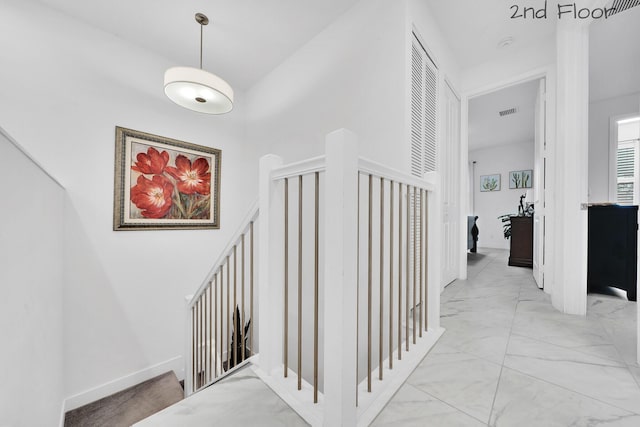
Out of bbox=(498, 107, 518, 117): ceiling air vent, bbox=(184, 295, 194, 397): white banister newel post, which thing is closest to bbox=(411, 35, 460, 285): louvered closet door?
bbox=(498, 107, 518, 117): ceiling air vent

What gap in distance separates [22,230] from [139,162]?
62.9 inches

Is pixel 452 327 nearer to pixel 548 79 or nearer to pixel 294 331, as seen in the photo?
pixel 294 331

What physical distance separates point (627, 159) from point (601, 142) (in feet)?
2.53

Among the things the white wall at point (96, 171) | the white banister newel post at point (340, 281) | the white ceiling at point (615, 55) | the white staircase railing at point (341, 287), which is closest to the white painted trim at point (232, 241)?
the white staircase railing at point (341, 287)

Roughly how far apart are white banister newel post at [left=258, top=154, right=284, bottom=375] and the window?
17.1ft

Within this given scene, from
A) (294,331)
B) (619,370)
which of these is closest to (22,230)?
(294,331)

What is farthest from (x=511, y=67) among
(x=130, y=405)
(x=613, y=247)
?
(x=130, y=405)

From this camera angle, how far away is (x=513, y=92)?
3.38 m

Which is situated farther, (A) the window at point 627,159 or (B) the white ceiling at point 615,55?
(A) the window at point 627,159

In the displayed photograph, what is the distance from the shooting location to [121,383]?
237 cm

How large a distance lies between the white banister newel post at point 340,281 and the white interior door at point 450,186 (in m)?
1.98

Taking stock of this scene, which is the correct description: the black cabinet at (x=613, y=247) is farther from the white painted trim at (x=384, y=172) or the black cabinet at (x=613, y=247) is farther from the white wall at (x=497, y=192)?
the white wall at (x=497, y=192)

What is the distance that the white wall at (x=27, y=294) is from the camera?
94 cm

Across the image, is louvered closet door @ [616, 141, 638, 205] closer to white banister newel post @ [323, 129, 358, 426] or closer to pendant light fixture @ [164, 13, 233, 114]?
white banister newel post @ [323, 129, 358, 426]
